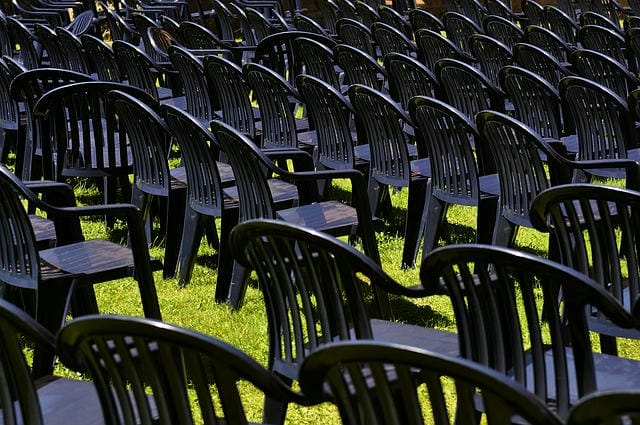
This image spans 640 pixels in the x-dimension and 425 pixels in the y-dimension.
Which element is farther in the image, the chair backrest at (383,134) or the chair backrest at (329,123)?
the chair backrest at (329,123)

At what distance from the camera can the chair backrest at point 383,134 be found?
5.82 meters

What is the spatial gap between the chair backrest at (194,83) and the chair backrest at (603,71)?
216 cm

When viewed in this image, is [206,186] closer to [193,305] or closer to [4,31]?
[193,305]

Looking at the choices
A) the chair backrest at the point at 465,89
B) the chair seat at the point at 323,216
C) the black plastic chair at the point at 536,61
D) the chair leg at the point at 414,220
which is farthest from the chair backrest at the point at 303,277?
the black plastic chair at the point at 536,61

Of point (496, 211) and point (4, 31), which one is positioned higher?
point (4, 31)

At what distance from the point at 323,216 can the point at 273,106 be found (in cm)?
128

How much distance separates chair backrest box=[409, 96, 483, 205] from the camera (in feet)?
18.1

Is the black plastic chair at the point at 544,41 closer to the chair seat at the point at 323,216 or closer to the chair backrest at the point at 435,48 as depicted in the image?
the chair backrest at the point at 435,48

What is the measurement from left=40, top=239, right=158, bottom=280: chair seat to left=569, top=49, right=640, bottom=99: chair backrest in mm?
3275

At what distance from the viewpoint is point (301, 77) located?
6.00m

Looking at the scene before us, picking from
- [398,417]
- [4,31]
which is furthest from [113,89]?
[4,31]

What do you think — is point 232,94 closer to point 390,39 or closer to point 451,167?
point 451,167

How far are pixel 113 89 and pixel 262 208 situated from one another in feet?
4.00

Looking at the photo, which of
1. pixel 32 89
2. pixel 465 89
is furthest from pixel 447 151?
pixel 32 89
